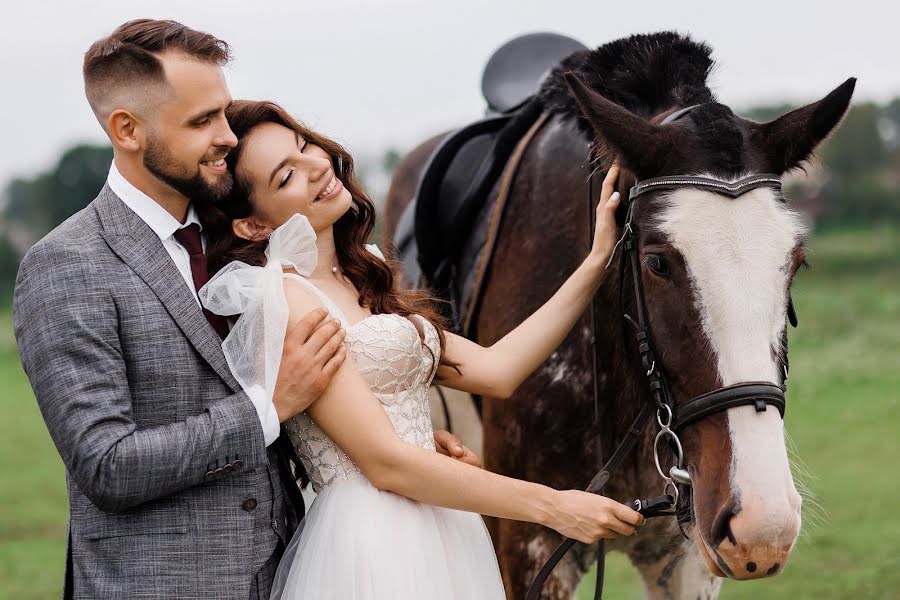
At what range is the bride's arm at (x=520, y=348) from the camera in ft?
9.33

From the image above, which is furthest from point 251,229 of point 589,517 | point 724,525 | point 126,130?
point 724,525

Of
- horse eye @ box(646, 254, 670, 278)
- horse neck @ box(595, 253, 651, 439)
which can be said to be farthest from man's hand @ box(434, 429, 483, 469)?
horse eye @ box(646, 254, 670, 278)

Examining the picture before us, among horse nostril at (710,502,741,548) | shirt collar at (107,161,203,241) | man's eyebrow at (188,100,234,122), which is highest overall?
man's eyebrow at (188,100,234,122)

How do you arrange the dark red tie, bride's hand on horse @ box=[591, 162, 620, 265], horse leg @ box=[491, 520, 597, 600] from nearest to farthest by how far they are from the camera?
the dark red tie → bride's hand on horse @ box=[591, 162, 620, 265] → horse leg @ box=[491, 520, 597, 600]

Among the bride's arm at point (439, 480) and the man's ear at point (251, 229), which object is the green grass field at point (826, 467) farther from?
the man's ear at point (251, 229)

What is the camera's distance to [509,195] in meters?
3.77

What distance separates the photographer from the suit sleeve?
2.07 metres

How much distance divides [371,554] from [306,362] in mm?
485

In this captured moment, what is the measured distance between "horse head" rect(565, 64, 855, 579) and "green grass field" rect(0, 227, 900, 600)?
44 cm

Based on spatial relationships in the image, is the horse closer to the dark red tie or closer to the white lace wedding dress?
the white lace wedding dress

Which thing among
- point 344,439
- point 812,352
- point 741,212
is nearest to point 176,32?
point 344,439

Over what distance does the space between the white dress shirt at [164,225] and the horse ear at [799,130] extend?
4.64ft

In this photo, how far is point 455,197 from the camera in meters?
4.21

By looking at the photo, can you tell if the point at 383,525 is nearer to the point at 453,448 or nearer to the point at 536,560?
the point at 453,448
